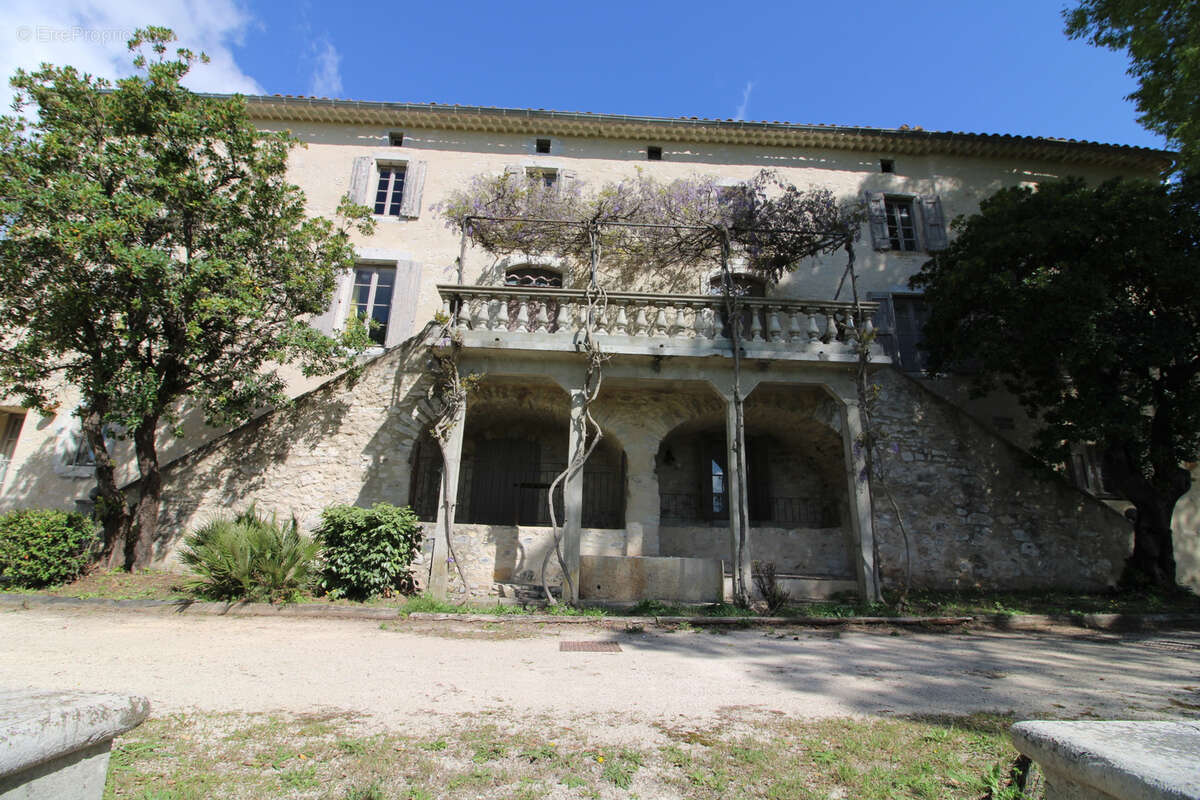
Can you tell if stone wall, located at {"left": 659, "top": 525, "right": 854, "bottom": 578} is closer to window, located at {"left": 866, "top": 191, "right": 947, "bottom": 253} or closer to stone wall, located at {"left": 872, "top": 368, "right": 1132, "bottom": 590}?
stone wall, located at {"left": 872, "top": 368, "right": 1132, "bottom": 590}

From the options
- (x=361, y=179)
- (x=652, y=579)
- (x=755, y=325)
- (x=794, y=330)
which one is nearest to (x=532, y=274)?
(x=361, y=179)

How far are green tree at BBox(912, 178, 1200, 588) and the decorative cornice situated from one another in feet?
14.8

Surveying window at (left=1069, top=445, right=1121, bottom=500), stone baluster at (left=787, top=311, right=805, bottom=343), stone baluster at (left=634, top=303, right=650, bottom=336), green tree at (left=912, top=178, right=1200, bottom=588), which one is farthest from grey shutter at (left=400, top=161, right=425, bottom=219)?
window at (left=1069, top=445, right=1121, bottom=500)

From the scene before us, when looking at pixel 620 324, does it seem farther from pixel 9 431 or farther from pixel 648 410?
pixel 9 431

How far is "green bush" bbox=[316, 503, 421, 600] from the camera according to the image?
26.0ft

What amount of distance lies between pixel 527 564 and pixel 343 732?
5.92 m

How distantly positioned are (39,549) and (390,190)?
927 centimetres

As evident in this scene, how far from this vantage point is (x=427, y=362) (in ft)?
33.8

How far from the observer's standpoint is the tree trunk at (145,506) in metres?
9.05

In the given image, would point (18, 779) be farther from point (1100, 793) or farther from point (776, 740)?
point (776, 740)

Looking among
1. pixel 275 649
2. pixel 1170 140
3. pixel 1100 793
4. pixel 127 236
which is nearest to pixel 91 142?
pixel 127 236

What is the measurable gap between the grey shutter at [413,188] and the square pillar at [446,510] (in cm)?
626

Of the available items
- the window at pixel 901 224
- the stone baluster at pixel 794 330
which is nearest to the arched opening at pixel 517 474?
the stone baluster at pixel 794 330

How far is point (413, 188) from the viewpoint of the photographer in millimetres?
13086
